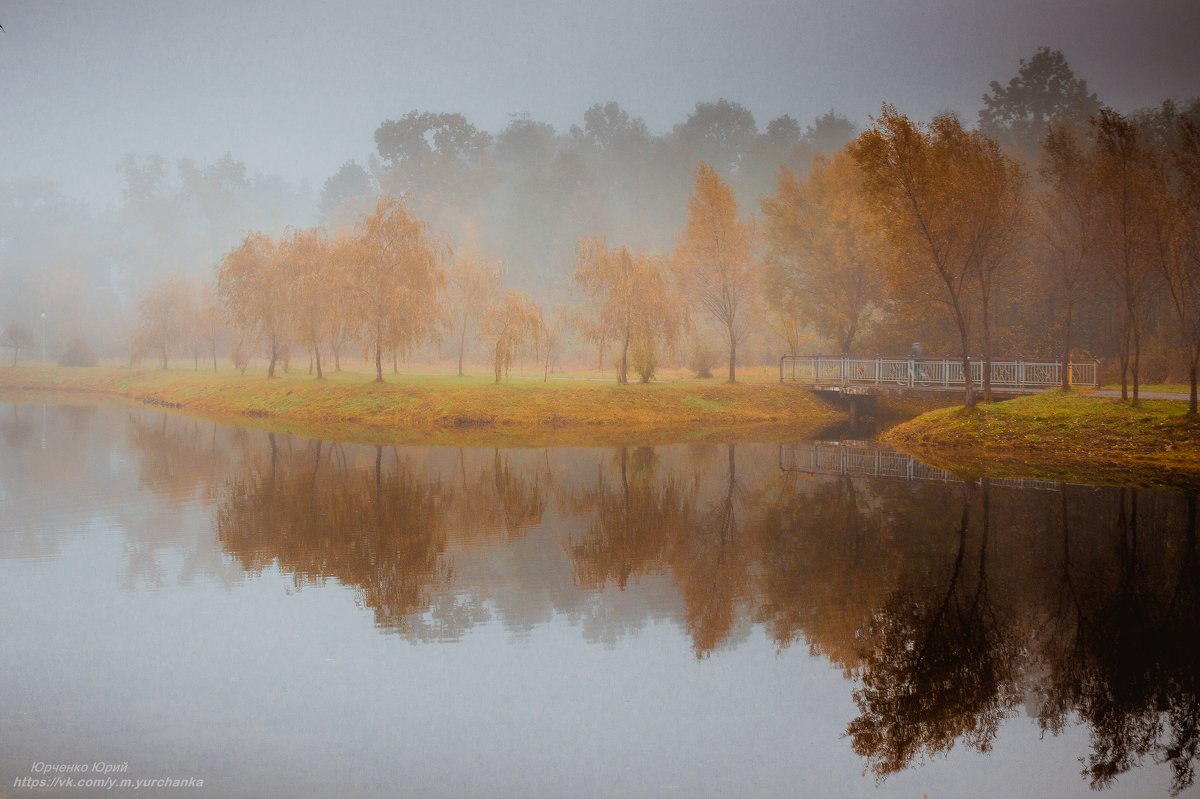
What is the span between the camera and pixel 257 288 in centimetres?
4425

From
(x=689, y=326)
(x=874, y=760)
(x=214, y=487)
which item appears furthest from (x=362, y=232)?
(x=874, y=760)

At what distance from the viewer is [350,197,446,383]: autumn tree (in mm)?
38000

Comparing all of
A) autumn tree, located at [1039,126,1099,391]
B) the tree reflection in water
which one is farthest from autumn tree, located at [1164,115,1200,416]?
the tree reflection in water

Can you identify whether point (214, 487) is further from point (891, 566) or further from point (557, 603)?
point (891, 566)

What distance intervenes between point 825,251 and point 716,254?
20.4 ft

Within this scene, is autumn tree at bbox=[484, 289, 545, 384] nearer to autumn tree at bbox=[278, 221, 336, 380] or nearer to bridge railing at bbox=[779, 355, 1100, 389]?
autumn tree at bbox=[278, 221, 336, 380]

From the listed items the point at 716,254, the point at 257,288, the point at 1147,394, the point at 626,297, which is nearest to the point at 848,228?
the point at 716,254

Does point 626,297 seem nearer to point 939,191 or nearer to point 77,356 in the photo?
point 939,191

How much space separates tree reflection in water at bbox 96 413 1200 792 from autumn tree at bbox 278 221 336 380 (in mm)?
20307

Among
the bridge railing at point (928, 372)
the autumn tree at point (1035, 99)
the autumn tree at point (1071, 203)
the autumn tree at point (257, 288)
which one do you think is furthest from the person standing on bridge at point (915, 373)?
the autumn tree at point (257, 288)

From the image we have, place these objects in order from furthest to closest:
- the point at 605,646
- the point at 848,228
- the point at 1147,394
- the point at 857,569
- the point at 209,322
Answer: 1. the point at 209,322
2. the point at 848,228
3. the point at 1147,394
4. the point at 857,569
5. the point at 605,646

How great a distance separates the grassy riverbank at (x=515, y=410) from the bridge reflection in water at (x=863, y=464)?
166 inches

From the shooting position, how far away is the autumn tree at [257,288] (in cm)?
4375

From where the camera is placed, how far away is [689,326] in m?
41.7
